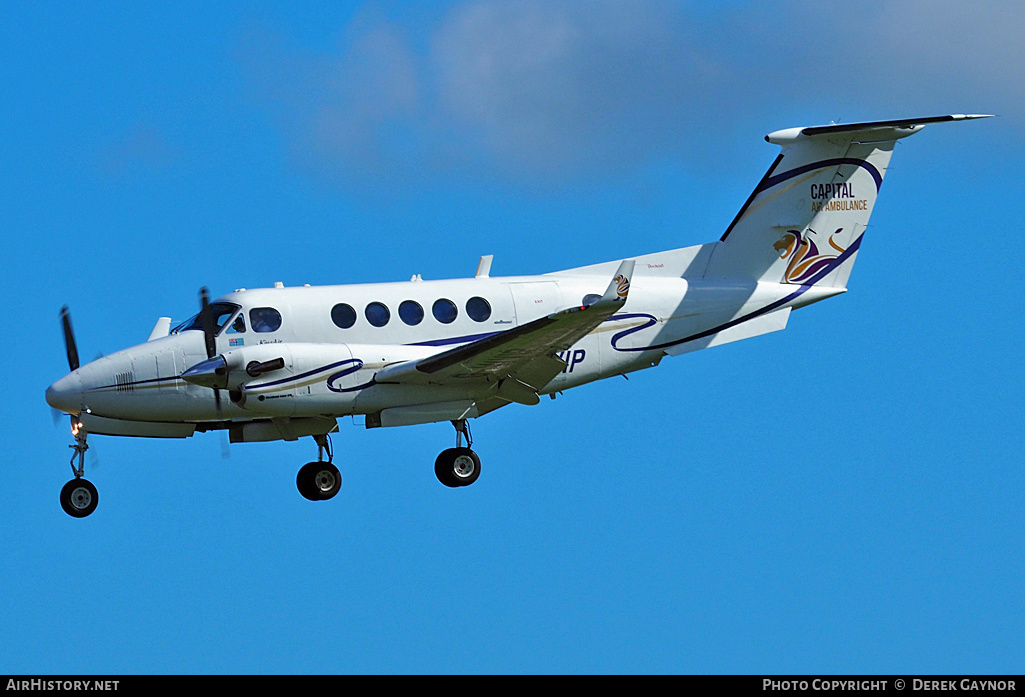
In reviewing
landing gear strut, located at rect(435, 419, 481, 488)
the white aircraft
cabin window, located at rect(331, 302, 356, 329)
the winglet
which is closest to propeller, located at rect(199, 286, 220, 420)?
the white aircraft

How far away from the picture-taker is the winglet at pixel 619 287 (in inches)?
804

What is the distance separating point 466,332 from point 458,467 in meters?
2.24

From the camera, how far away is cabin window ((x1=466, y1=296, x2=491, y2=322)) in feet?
76.9

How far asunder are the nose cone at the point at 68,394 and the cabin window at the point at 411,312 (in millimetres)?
5196

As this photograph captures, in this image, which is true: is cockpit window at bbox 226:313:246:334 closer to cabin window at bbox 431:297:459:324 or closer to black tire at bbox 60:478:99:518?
cabin window at bbox 431:297:459:324

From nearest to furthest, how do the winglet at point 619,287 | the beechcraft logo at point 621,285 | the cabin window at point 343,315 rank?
the winglet at point 619,287 → the beechcraft logo at point 621,285 → the cabin window at point 343,315

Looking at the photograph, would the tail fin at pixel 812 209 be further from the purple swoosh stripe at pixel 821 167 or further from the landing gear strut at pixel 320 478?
the landing gear strut at pixel 320 478

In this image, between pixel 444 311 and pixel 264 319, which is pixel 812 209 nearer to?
pixel 444 311

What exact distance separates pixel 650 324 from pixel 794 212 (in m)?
3.66

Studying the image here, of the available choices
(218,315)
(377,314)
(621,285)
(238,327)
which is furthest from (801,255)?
(218,315)

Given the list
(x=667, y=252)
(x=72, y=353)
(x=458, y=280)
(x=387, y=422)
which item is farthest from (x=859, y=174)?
(x=72, y=353)

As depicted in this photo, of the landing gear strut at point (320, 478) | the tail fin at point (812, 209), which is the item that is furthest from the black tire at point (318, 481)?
the tail fin at point (812, 209)

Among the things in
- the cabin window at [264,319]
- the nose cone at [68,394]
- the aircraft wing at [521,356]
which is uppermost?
the cabin window at [264,319]
